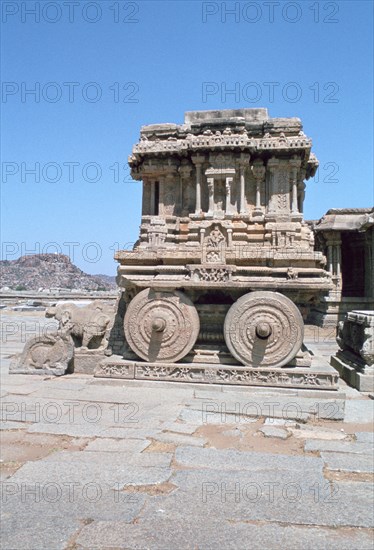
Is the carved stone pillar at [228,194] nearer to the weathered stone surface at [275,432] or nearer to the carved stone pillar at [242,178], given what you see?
the carved stone pillar at [242,178]

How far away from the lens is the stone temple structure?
8.21 metres

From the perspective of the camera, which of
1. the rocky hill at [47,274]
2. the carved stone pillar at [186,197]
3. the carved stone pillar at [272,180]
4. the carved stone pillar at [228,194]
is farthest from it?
the rocky hill at [47,274]

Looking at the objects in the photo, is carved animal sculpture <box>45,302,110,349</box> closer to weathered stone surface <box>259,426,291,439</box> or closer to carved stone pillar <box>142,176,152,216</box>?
carved stone pillar <box>142,176,152,216</box>

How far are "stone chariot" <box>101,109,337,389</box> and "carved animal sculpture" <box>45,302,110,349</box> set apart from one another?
479mm

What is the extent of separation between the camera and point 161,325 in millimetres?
8320

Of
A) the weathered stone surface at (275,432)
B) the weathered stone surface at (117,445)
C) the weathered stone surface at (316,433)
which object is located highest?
the weathered stone surface at (117,445)

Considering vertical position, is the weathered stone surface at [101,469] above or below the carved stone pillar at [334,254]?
below

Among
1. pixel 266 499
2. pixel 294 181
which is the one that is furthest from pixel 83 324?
pixel 266 499

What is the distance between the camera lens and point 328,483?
14.3 feet

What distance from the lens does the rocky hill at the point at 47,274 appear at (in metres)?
61.1

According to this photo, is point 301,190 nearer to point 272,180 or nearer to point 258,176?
point 272,180

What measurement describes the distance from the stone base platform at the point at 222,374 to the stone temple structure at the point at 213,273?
0.02 meters

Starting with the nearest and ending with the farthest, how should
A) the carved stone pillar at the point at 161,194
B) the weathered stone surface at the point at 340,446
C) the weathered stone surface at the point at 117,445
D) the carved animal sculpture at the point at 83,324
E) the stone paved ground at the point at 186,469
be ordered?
the stone paved ground at the point at 186,469 → the weathered stone surface at the point at 117,445 → the weathered stone surface at the point at 340,446 → the carved animal sculpture at the point at 83,324 → the carved stone pillar at the point at 161,194

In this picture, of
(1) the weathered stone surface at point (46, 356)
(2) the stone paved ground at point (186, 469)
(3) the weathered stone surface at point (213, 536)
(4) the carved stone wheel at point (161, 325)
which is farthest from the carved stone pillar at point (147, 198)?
(3) the weathered stone surface at point (213, 536)
